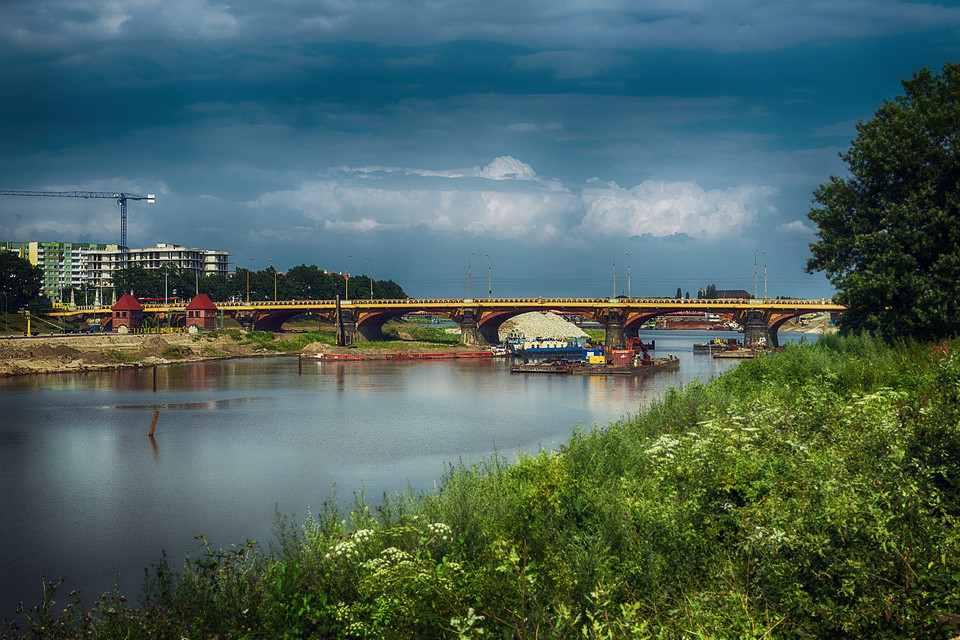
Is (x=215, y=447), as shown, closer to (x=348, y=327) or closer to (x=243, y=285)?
(x=348, y=327)

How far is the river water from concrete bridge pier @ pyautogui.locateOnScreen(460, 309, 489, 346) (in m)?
53.8

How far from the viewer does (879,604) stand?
29.4 ft

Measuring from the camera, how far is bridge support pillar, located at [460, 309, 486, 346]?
137375mm

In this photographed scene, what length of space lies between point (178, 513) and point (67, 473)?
34.3 ft

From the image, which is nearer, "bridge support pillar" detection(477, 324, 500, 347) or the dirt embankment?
the dirt embankment

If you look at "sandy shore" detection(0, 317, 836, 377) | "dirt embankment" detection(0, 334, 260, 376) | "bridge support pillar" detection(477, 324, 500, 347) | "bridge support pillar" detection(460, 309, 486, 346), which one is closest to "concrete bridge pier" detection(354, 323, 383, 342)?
"sandy shore" detection(0, 317, 836, 377)

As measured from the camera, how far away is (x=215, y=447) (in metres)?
40.5

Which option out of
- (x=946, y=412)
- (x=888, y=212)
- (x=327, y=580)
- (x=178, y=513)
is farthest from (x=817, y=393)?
(x=888, y=212)

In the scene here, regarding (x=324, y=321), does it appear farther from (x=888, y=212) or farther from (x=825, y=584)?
(x=825, y=584)

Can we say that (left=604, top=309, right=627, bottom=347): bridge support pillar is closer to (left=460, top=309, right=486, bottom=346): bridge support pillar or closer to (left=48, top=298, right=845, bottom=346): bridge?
(left=48, top=298, right=845, bottom=346): bridge

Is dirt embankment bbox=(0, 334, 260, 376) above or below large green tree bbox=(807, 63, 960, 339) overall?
below

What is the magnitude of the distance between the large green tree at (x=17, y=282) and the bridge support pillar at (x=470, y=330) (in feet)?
279

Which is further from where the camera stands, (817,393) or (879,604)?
(817,393)

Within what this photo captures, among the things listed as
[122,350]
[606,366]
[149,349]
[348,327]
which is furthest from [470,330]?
[122,350]
